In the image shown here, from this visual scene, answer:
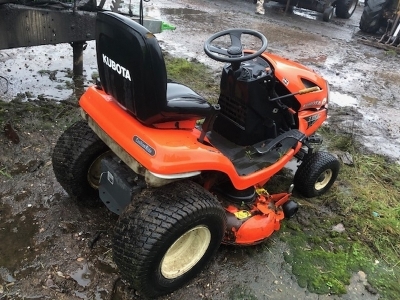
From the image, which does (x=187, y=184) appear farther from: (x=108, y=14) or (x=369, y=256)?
(x=369, y=256)

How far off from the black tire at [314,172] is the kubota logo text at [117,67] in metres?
1.87

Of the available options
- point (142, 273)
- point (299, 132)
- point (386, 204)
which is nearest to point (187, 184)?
point (142, 273)

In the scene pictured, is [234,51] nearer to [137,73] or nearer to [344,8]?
[137,73]

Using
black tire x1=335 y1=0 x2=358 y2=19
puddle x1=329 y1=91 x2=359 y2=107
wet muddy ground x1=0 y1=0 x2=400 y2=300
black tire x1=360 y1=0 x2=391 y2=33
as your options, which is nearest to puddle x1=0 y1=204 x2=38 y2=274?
wet muddy ground x1=0 y1=0 x2=400 y2=300

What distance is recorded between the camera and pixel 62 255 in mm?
2625

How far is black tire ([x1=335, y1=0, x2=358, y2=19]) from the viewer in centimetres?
1173

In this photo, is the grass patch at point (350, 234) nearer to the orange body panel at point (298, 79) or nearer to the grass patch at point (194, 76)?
the orange body panel at point (298, 79)

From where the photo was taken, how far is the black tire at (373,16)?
377 inches

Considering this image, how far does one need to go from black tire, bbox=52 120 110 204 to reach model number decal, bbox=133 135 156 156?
66 cm

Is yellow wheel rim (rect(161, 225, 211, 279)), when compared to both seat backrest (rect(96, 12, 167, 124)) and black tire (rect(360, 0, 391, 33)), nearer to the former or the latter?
seat backrest (rect(96, 12, 167, 124))

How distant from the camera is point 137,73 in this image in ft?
6.57

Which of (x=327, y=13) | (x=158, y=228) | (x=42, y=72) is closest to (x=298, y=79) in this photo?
(x=158, y=228)

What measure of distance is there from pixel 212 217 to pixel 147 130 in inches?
24.7

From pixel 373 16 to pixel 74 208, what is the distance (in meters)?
9.31
